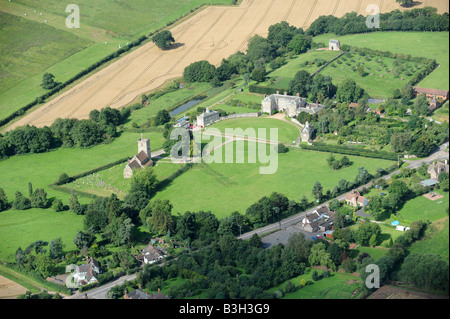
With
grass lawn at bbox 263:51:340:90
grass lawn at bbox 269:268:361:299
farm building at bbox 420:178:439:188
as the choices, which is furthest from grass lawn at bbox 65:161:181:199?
grass lawn at bbox 263:51:340:90

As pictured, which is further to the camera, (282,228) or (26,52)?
(26,52)

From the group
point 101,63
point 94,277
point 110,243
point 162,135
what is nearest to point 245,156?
point 162,135

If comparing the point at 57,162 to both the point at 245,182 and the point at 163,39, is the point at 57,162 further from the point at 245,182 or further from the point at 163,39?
the point at 163,39

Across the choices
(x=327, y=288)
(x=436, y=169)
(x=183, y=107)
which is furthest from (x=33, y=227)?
(x=436, y=169)

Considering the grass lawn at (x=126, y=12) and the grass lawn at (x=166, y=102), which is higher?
the grass lawn at (x=126, y=12)

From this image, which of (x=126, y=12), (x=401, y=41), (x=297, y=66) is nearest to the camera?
(x=297, y=66)

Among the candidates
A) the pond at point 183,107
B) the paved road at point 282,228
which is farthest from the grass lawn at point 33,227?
the pond at point 183,107

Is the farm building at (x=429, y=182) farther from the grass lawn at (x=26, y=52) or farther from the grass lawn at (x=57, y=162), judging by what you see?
the grass lawn at (x=26, y=52)
